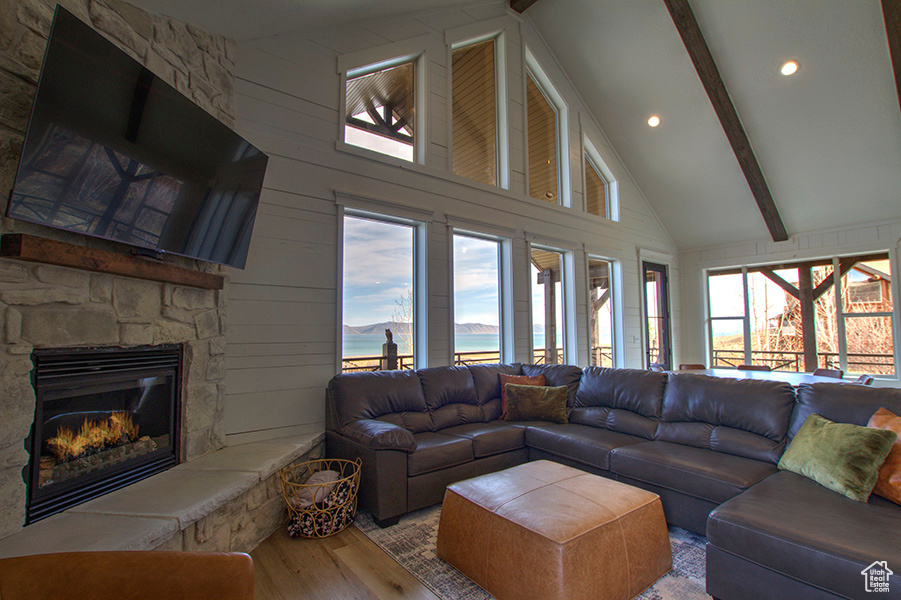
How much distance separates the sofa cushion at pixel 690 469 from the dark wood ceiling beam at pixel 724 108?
445 cm

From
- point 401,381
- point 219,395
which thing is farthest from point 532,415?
point 219,395

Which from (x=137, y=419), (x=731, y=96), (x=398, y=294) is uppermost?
(x=731, y=96)

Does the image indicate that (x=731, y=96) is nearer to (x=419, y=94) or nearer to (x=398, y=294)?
(x=419, y=94)

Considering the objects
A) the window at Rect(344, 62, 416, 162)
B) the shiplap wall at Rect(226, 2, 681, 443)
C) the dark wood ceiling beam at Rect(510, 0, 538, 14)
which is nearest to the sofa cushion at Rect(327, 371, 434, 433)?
the shiplap wall at Rect(226, 2, 681, 443)

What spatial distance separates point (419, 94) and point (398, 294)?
2.12m

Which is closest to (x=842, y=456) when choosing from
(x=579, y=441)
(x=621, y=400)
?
(x=579, y=441)

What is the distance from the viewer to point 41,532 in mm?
1695

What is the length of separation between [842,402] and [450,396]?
2624 mm

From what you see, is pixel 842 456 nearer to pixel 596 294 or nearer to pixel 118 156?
pixel 118 156

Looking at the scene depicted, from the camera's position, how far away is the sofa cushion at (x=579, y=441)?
122 inches

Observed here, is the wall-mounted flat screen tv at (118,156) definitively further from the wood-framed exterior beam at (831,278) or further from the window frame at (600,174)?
the wood-framed exterior beam at (831,278)

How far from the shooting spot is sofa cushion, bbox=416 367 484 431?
3738 mm

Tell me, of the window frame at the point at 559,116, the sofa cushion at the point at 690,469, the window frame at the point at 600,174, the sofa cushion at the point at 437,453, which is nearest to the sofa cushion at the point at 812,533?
the sofa cushion at the point at 690,469

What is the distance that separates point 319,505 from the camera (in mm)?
2686
